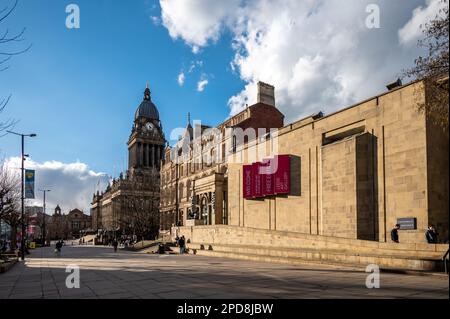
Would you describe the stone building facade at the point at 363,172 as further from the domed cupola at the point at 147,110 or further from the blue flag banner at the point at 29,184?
the domed cupola at the point at 147,110

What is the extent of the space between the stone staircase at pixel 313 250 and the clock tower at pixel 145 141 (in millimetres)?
92144

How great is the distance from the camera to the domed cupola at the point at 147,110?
134000 millimetres

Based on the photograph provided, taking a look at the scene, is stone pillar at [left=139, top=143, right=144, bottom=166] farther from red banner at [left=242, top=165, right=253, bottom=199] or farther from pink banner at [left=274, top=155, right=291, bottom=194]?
pink banner at [left=274, top=155, right=291, bottom=194]

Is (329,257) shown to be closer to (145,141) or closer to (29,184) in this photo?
(29,184)

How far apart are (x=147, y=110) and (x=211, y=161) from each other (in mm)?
83843

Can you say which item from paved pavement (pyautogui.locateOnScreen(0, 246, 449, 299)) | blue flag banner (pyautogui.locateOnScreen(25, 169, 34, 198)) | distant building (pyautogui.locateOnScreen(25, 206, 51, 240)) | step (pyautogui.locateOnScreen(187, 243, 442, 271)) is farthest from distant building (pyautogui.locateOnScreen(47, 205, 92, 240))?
paved pavement (pyautogui.locateOnScreen(0, 246, 449, 299))

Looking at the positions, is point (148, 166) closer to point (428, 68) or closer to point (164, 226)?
point (164, 226)

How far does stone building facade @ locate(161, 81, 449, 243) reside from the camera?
71.8 feet

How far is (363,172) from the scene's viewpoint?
2578cm

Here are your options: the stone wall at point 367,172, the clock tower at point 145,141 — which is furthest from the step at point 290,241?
the clock tower at point 145,141

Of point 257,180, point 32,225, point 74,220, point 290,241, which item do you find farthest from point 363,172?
point 74,220

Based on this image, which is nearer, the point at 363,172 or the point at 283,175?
the point at 363,172

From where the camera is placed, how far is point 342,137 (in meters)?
29.1
